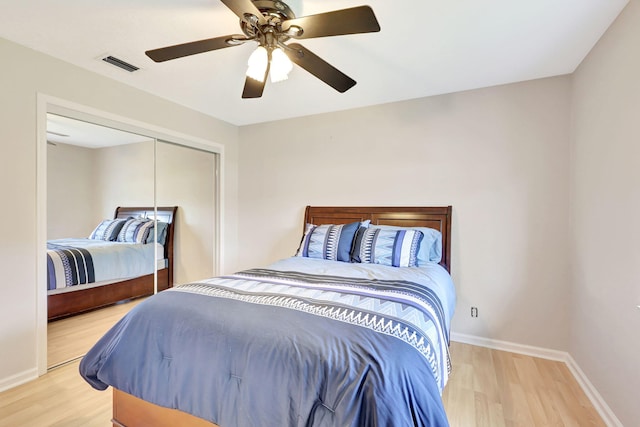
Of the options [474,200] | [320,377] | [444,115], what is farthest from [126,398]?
[444,115]

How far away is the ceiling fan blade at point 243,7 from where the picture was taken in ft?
4.22

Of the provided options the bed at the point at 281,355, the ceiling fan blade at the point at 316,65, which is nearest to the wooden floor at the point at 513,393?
the bed at the point at 281,355

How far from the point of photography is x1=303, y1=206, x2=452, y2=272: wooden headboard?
2.83 metres

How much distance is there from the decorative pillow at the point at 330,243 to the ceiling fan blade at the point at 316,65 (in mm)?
1318

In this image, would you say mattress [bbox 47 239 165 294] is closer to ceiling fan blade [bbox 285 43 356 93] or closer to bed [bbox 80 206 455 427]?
bed [bbox 80 206 455 427]

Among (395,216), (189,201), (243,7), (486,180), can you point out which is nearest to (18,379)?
(189,201)

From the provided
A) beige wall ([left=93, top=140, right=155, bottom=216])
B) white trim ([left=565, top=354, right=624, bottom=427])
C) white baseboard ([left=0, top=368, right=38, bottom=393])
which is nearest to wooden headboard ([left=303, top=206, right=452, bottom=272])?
white trim ([left=565, top=354, right=624, bottom=427])

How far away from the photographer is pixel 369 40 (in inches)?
80.0

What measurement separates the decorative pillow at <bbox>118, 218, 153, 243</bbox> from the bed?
5.12 feet

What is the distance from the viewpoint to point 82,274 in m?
2.61

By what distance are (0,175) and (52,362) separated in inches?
58.5

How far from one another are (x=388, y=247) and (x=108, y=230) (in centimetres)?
259

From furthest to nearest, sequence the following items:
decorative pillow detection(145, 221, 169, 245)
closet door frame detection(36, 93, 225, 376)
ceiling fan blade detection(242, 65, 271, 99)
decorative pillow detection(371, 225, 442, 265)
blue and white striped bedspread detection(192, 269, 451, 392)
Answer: decorative pillow detection(145, 221, 169, 245)
decorative pillow detection(371, 225, 442, 265)
closet door frame detection(36, 93, 225, 376)
ceiling fan blade detection(242, 65, 271, 99)
blue and white striped bedspread detection(192, 269, 451, 392)

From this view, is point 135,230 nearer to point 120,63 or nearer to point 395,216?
point 120,63
